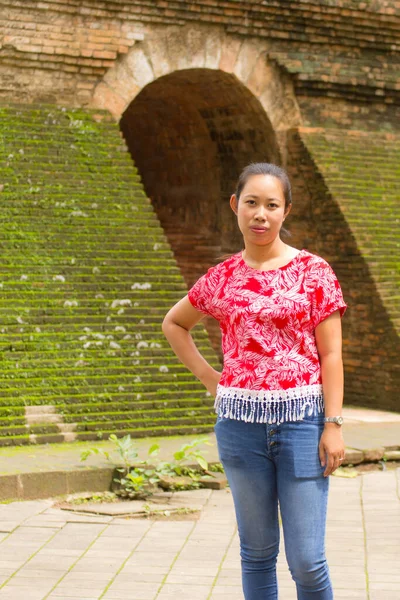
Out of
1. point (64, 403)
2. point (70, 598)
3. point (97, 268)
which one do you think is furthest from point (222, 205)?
point (70, 598)

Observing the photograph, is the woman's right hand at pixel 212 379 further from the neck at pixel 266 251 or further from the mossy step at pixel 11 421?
the mossy step at pixel 11 421

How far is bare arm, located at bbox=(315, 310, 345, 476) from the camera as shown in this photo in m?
3.44

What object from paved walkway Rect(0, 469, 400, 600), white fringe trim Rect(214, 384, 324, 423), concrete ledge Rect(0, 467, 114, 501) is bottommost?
paved walkway Rect(0, 469, 400, 600)

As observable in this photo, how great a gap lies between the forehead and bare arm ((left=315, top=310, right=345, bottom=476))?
45cm

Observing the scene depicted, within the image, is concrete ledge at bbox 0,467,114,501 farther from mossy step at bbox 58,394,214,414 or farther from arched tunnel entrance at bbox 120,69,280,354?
arched tunnel entrance at bbox 120,69,280,354

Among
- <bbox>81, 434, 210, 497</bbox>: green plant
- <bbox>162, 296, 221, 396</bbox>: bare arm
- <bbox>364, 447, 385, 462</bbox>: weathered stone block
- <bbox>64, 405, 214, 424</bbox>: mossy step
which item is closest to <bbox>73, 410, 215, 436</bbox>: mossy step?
<bbox>64, 405, 214, 424</bbox>: mossy step

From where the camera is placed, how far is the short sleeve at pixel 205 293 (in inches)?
146

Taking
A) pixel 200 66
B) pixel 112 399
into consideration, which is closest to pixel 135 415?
pixel 112 399

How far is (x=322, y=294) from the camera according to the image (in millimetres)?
3543

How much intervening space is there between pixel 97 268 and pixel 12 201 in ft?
3.04

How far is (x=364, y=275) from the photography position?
11234 millimetres

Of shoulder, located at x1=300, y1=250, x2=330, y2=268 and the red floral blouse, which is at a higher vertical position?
shoulder, located at x1=300, y1=250, x2=330, y2=268

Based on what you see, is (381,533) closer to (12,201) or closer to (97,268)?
(97,268)

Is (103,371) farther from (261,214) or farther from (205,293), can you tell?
(261,214)
